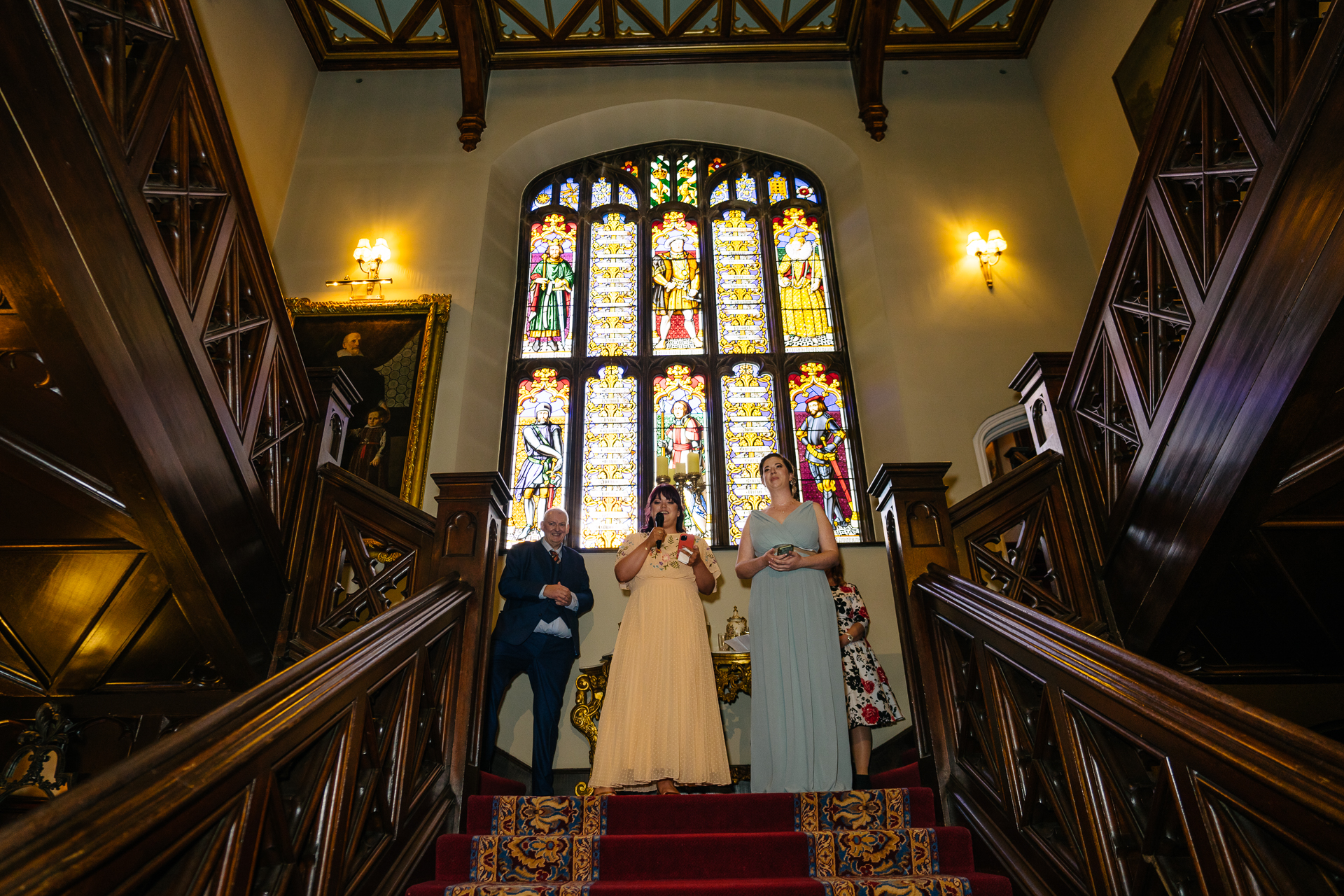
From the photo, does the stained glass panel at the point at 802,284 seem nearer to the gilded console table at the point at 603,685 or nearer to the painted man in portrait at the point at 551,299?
the painted man in portrait at the point at 551,299

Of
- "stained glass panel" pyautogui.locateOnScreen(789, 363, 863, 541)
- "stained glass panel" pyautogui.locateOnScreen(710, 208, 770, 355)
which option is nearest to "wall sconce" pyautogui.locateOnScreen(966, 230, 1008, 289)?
"stained glass panel" pyautogui.locateOnScreen(789, 363, 863, 541)

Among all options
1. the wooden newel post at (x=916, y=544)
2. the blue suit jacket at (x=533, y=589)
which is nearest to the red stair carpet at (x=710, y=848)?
the wooden newel post at (x=916, y=544)

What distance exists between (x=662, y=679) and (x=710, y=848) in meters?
0.88

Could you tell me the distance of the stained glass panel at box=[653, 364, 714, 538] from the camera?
20.9 ft

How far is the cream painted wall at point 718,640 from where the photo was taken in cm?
509

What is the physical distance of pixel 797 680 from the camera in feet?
10.7

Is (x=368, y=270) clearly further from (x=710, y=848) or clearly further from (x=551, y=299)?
(x=710, y=848)

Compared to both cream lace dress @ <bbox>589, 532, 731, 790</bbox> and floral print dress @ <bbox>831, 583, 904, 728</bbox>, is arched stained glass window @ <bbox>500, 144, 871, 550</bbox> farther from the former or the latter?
cream lace dress @ <bbox>589, 532, 731, 790</bbox>

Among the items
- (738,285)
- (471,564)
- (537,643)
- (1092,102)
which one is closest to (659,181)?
(738,285)

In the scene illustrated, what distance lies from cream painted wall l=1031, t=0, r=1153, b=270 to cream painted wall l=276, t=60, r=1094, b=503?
164 mm

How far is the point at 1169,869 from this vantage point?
1.98 metres

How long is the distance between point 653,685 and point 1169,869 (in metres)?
1.83

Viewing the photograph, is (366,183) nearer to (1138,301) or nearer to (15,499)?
(15,499)

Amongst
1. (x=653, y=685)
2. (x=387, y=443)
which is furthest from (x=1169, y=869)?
(x=387, y=443)
